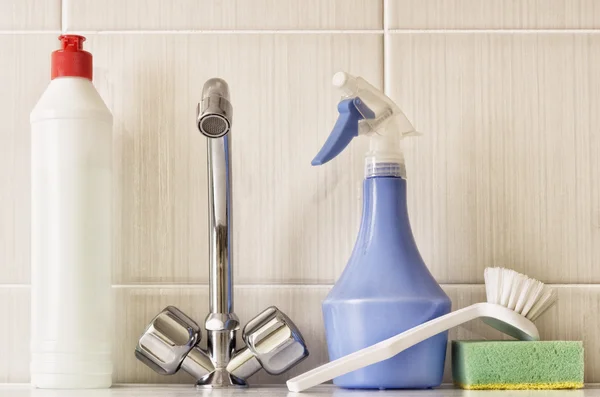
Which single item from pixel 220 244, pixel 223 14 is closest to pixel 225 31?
pixel 223 14

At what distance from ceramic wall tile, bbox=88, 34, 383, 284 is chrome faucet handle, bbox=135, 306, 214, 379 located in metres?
0.07

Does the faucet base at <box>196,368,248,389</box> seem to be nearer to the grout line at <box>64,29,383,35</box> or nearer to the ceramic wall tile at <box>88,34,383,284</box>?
the ceramic wall tile at <box>88,34,383,284</box>

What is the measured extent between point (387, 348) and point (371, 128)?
0.18m

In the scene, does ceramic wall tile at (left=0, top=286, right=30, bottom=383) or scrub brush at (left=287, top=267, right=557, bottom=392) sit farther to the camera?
ceramic wall tile at (left=0, top=286, right=30, bottom=383)

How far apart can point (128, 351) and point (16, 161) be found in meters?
0.21

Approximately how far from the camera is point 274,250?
81cm

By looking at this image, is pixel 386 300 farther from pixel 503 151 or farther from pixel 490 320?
pixel 503 151

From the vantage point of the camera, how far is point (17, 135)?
82 cm

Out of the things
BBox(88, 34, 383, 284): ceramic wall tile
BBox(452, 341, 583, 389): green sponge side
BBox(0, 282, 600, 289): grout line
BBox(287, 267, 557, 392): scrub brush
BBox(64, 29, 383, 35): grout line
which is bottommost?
BBox(452, 341, 583, 389): green sponge side

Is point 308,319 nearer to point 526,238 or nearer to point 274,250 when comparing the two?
point 274,250

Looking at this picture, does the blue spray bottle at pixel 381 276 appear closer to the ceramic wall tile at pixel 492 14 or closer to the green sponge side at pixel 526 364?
the green sponge side at pixel 526 364

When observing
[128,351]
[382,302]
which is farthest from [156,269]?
[382,302]

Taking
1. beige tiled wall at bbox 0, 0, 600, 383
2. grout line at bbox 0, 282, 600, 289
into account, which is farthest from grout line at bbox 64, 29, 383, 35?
grout line at bbox 0, 282, 600, 289

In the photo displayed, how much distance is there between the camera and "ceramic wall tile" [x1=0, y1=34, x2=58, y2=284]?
0.81 meters
